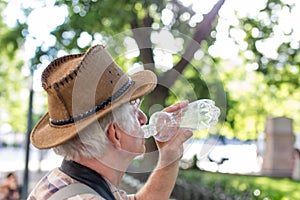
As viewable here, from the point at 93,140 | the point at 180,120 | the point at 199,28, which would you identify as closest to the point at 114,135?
the point at 93,140

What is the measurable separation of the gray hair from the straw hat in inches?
1.3

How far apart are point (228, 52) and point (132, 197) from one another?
8829 mm

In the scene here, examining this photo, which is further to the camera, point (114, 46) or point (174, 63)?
point (174, 63)

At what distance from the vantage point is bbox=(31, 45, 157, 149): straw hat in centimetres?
173

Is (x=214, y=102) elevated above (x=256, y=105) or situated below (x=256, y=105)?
above

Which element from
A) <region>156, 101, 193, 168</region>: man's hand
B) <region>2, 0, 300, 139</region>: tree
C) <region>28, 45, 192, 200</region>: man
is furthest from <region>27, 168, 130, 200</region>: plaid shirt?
<region>2, 0, 300, 139</region>: tree

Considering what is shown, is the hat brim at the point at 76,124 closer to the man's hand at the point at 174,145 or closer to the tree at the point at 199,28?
the man's hand at the point at 174,145

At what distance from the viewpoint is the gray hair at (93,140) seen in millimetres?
1752

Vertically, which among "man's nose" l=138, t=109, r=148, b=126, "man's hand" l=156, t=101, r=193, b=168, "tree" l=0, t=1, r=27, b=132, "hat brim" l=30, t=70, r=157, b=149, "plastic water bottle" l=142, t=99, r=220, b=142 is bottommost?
"tree" l=0, t=1, r=27, b=132

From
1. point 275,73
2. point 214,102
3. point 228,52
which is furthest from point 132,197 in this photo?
point 275,73

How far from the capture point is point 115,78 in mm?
1776

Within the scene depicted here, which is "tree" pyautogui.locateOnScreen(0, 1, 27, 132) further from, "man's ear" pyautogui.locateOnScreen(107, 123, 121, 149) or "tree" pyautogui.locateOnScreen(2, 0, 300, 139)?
"man's ear" pyautogui.locateOnScreen(107, 123, 121, 149)

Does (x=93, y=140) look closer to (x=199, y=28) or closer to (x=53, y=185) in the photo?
(x=53, y=185)

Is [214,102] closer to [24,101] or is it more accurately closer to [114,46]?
[114,46]
